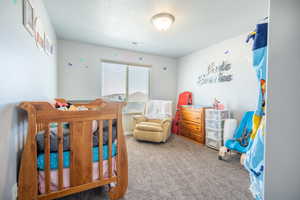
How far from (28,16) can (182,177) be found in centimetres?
244

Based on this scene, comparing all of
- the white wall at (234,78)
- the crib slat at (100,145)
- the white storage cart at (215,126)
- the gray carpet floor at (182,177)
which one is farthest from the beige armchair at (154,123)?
the crib slat at (100,145)

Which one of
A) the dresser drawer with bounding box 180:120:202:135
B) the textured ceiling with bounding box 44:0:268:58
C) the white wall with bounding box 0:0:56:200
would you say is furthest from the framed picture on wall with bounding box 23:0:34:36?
the dresser drawer with bounding box 180:120:202:135

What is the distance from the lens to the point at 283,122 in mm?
599

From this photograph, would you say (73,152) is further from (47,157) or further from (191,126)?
(191,126)

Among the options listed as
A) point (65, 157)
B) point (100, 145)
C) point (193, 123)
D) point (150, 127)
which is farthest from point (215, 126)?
point (65, 157)

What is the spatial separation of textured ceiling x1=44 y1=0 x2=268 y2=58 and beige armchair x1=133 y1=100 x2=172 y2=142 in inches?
63.1

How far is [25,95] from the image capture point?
1.21m

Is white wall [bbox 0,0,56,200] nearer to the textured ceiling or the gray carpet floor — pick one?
the gray carpet floor

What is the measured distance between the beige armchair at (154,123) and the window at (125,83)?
51 cm

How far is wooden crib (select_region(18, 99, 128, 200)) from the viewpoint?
3.10 ft

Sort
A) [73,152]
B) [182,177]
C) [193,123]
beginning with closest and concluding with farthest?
[73,152], [182,177], [193,123]

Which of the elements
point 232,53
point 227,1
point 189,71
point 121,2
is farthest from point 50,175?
point 189,71

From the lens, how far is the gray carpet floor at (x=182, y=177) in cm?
137

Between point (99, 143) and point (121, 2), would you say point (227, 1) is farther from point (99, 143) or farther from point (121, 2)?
point (99, 143)
